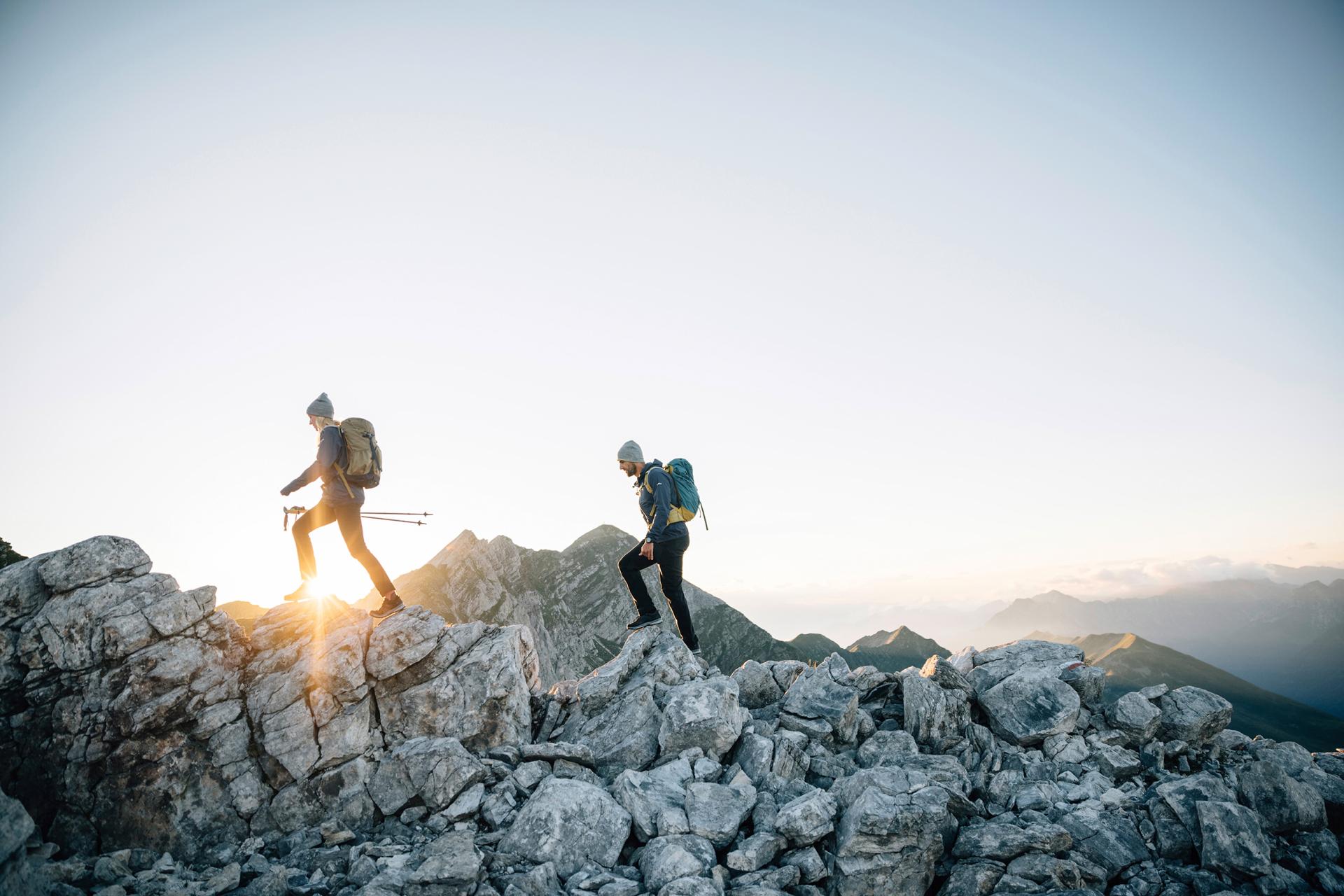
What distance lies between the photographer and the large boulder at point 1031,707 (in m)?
12.1

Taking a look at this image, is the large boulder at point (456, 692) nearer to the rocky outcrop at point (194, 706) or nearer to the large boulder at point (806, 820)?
the rocky outcrop at point (194, 706)

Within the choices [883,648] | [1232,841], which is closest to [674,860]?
[1232,841]

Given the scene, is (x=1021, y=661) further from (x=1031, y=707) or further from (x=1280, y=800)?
(x=1280, y=800)

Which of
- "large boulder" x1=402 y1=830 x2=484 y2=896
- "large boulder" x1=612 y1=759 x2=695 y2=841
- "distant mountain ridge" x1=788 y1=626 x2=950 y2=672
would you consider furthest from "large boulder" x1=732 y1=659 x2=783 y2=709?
"distant mountain ridge" x1=788 y1=626 x2=950 y2=672

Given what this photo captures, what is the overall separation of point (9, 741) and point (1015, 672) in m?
19.8

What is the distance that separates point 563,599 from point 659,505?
273ft

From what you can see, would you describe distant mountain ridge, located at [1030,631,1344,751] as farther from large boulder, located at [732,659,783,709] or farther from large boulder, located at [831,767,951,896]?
large boulder, located at [831,767,951,896]

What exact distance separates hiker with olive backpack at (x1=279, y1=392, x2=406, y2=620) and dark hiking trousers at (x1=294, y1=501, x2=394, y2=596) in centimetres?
1

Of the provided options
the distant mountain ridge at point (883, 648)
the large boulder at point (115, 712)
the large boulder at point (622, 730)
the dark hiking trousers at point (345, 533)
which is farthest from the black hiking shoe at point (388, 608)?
the distant mountain ridge at point (883, 648)

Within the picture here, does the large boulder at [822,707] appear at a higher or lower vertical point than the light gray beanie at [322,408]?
lower

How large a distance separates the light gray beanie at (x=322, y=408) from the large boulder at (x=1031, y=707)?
16.1m

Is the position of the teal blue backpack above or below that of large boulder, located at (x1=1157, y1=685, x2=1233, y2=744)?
above

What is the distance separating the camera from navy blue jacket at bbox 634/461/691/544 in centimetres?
1373

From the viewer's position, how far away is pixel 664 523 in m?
13.7
